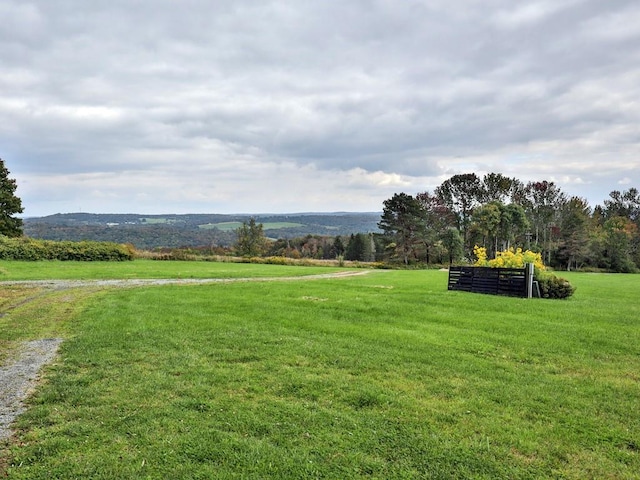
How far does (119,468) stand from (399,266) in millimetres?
44494

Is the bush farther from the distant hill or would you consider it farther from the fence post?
the distant hill

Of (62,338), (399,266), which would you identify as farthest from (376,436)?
(399,266)

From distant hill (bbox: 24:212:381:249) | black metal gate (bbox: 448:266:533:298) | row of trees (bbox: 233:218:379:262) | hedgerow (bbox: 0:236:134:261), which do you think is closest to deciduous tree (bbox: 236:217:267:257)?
row of trees (bbox: 233:218:379:262)

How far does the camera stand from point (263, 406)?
4.67 meters

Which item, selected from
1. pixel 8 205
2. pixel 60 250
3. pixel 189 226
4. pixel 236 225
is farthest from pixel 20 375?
pixel 189 226

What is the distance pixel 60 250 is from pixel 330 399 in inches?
1309

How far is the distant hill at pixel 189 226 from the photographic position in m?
77.0

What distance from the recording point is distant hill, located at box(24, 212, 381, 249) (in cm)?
7700

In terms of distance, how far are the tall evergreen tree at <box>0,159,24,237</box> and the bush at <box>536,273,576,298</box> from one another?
1771 inches

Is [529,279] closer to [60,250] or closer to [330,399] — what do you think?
[330,399]

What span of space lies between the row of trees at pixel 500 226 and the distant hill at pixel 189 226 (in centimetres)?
1913

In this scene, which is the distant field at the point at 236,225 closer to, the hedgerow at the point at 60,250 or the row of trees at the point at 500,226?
the row of trees at the point at 500,226

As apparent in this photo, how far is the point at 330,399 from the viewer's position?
4898 mm

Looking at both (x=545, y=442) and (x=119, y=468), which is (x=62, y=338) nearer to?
(x=119, y=468)
